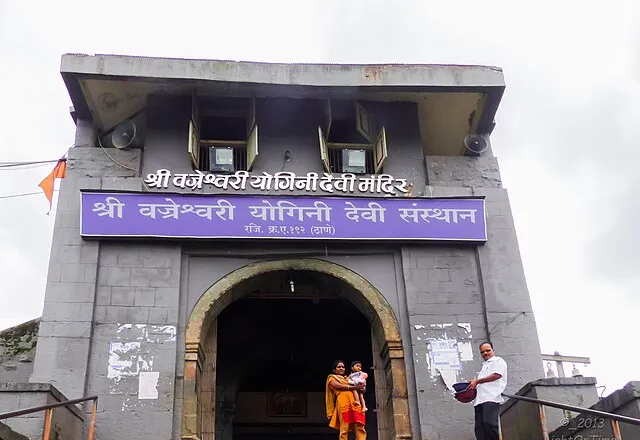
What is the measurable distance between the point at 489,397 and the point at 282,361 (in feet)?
27.1

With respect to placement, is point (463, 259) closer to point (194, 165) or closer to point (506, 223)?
point (506, 223)

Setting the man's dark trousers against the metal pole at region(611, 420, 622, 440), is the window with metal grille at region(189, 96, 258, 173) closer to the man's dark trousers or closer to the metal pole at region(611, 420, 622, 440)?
the man's dark trousers

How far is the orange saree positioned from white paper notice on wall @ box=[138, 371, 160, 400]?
2.32 m

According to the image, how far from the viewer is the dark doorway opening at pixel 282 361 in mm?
14695

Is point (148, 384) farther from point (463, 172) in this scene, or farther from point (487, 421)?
point (463, 172)

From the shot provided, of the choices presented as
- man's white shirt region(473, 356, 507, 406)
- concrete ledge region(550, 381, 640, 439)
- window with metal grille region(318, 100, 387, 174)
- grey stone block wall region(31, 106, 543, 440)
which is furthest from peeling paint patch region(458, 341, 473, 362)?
window with metal grille region(318, 100, 387, 174)

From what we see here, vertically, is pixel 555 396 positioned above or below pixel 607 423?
above

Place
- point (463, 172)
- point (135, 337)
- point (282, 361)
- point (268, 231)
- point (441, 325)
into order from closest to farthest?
point (135, 337) → point (441, 325) → point (268, 231) → point (463, 172) → point (282, 361)

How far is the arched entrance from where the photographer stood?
32.6 ft

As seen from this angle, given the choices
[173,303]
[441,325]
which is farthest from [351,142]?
[173,303]

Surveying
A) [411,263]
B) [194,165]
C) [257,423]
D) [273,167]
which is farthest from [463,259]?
[257,423]

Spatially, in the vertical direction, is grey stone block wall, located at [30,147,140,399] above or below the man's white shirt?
above

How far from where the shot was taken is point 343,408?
9617mm

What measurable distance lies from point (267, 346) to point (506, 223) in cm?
623
